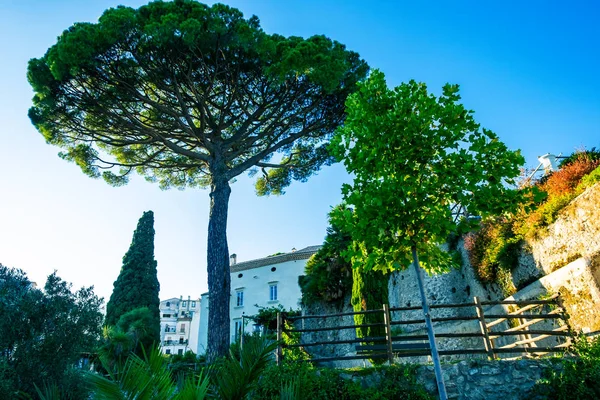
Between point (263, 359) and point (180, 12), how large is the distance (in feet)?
36.4

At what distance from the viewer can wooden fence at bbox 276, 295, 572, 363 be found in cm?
665

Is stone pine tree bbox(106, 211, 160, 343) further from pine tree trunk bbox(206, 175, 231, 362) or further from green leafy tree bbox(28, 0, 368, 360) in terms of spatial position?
pine tree trunk bbox(206, 175, 231, 362)

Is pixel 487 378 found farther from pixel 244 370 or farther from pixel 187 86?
pixel 187 86

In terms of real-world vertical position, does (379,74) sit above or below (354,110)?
above

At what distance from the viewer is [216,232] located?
35.3 ft

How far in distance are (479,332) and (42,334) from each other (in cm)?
776

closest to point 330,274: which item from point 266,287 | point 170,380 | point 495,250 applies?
point 495,250

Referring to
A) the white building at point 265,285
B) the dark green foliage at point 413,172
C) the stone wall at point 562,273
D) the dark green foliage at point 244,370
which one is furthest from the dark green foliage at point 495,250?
the white building at point 265,285

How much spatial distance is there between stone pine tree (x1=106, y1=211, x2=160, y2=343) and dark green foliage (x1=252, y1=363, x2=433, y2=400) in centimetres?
2102

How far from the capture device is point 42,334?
588cm

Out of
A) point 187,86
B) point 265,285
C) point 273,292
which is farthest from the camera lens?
point 265,285

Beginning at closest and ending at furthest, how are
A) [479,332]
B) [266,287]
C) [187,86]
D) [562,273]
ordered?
1. [479,332]
2. [562,273]
3. [187,86]
4. [266,287]

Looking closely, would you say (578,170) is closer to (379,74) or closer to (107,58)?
(379,74)

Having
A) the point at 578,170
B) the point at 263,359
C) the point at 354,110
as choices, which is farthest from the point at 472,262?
the point at 263,359
